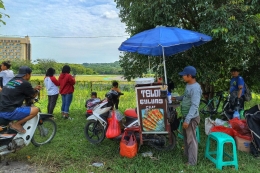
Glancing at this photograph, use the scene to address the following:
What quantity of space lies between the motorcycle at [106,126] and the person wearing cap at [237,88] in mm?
2216

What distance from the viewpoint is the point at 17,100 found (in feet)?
12.7

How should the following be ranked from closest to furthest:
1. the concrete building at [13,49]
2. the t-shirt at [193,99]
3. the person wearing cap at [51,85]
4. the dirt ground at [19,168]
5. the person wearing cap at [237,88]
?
the t-shirt at [193,99]
the dirt ground at [19,168]
the person wearing cap at [237,88]
the person wearing cap at [51,85]
the concrete building at [13,49]

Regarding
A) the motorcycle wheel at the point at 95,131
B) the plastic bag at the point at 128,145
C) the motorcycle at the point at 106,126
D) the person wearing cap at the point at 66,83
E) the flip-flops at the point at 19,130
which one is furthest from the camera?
the person wearing cap at the point at 66,83

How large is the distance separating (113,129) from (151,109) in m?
0.87

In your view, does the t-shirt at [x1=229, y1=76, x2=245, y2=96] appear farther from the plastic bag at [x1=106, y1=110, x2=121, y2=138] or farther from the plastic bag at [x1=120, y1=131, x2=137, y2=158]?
the plastic bag at [x1=106, y1=110, x2=121, y2=138]

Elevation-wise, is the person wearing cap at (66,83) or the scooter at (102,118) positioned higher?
the person wearing cap at (66,83)

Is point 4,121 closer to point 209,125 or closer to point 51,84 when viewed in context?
point 51,84

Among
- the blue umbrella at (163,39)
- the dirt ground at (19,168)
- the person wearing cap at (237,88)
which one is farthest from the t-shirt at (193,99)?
the person wearing cap at (237,88)

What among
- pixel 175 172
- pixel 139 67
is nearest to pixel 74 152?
pixel 175 172

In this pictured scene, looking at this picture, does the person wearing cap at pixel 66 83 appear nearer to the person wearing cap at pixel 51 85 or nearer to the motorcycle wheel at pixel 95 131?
the person wearing cap at pixel 51 85

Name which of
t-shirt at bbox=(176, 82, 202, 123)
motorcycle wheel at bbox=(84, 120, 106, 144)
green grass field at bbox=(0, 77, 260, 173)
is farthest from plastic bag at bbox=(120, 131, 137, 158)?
t-shirt at bbox=(176, 82, 202, 123)

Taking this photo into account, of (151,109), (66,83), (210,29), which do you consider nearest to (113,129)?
(151,109)

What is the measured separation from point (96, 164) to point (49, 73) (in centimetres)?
353

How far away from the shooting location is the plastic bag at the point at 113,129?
418 cm
